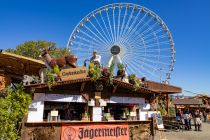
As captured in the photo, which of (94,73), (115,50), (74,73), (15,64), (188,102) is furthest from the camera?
(188,102)

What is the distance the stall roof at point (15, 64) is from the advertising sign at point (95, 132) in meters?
3.20

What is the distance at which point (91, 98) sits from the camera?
1145 centimetres

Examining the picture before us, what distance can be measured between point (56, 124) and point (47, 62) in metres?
3.42

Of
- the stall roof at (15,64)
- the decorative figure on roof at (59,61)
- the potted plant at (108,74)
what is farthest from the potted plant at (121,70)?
the stall roof at (15,64)

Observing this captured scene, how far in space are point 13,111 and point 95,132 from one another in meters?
3.65

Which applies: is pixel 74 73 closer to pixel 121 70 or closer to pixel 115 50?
pixel 121 70

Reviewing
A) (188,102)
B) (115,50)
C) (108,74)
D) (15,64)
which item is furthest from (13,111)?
(188,102)

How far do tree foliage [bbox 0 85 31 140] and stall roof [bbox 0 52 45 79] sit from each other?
120 cm

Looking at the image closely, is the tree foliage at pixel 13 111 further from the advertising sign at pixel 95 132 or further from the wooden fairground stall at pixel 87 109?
the advertising sign at pixel 95 132

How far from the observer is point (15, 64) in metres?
11.2

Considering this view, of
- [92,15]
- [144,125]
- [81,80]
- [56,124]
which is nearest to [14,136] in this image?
[56,124]

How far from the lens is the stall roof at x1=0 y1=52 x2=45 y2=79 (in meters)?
9.87

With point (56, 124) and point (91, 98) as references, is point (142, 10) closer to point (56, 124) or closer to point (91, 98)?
point (91, 98)

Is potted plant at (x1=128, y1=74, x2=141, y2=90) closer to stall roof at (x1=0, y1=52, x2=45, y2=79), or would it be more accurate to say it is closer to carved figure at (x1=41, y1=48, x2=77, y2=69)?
carved figure at (x1=41, y1=48, x2=77, y2=69)
